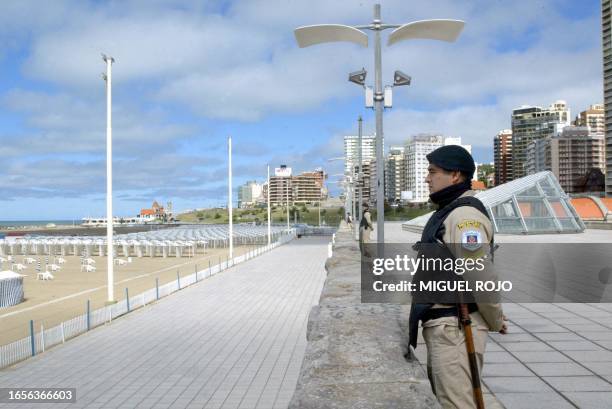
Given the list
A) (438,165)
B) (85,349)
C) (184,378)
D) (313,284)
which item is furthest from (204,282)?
(438,165)

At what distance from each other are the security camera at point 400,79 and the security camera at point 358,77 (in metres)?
0.67

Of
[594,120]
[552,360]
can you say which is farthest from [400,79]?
[594,120]

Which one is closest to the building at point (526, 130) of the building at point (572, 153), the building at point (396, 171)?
the building at point (572, 153)

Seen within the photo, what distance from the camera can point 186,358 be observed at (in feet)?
31.6

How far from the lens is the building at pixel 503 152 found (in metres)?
181

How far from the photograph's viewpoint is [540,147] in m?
145

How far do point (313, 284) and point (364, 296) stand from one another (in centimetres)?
1402

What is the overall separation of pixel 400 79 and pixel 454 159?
8607 millimetres

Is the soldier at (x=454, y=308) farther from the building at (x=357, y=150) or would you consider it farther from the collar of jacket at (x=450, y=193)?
the building at (x=357, y=150)

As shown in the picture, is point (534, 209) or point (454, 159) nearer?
point (454, 159)

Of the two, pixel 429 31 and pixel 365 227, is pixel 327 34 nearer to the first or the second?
pixel 429 31

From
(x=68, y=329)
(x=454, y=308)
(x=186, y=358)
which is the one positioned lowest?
(x=186, y=358)

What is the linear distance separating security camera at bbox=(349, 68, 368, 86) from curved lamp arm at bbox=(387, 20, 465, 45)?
753mm

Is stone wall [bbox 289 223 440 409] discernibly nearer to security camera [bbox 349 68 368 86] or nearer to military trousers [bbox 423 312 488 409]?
military trousers [bbox 423 312 488 409]
